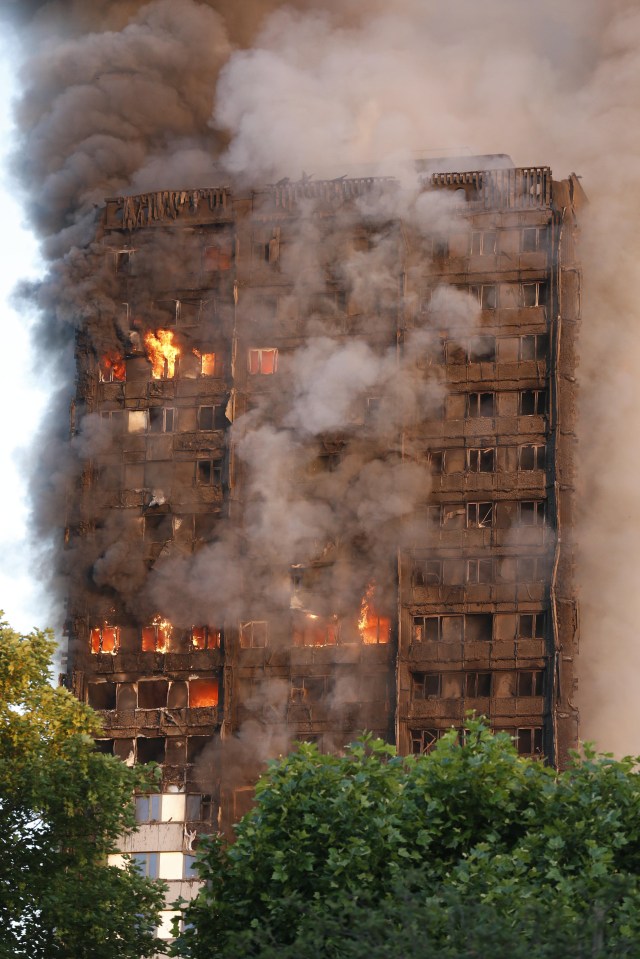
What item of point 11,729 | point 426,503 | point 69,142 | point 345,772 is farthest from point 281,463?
point 345,772

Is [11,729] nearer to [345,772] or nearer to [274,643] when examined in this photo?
[345,772]

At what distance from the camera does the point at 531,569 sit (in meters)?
114

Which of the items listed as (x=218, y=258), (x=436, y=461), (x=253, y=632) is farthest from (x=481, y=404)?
(x=218, y=258)

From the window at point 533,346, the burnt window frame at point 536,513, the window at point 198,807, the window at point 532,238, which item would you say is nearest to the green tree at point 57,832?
the window at point 198,807

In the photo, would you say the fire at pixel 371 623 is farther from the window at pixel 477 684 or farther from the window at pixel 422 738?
the window at pixel 422 738

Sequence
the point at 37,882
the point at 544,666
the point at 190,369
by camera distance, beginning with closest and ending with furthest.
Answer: the point at 37,882 → the point at 544,666 → the point at 190,369

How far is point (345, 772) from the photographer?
64.9 metres

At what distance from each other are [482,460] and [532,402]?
13.3ft

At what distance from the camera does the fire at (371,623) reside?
114438 millimetres

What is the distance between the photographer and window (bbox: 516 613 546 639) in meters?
114

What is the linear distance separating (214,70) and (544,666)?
3960 cm

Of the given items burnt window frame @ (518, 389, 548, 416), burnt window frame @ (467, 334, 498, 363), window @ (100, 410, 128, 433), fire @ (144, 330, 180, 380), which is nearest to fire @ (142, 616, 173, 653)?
window @ (100, 410, 128, 433)

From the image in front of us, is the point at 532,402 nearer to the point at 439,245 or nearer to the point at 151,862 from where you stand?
the point at 439,245

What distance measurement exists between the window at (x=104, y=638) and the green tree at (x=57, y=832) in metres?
35.0
